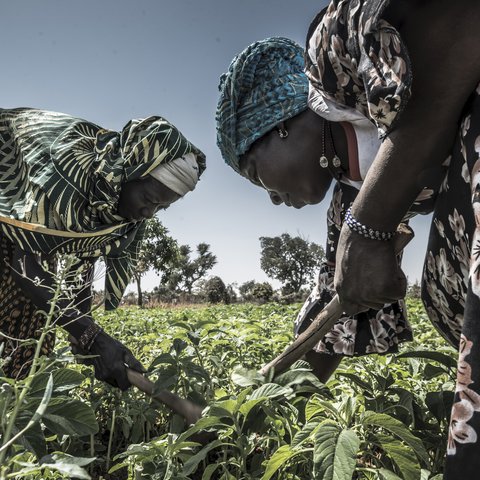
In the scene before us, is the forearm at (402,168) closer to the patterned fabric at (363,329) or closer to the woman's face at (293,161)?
the woman's face at (293,161)

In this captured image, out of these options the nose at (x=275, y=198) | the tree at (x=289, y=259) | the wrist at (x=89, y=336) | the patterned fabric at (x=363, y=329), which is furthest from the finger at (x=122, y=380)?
the tree at (x=289, y=259)

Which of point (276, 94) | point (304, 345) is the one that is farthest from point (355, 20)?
point (304, 345)

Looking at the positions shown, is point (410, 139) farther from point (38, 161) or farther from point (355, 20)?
point (38, 161)

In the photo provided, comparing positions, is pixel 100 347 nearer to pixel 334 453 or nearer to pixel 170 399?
pixel 170 399

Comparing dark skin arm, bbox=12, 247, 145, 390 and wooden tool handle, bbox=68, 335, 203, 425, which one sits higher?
dark skin arm, bbox=12, 247, 145, 390

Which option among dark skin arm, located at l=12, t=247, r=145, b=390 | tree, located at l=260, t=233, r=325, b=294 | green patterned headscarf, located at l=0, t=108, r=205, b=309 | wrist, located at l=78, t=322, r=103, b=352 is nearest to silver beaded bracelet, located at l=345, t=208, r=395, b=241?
dark skin arm, located at l=12, t=247, r=145, b=390

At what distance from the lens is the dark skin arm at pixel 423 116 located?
3.02 ft

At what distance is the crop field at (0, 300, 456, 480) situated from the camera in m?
1.05

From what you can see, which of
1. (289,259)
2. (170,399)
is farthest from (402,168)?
(289,259)

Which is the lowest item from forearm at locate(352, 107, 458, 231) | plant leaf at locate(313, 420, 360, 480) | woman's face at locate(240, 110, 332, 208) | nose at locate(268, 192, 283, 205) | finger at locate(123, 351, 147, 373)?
plant leaf at locate(313, 420, 360, 480)

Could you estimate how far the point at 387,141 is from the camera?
103 cm

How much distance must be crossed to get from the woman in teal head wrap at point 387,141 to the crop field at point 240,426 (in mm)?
289

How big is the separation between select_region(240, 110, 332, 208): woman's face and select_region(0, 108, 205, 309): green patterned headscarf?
872 mm

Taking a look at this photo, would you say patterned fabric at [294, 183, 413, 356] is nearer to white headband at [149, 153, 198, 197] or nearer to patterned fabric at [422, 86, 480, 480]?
patterned fabric at [422, 86, 480, 480]
